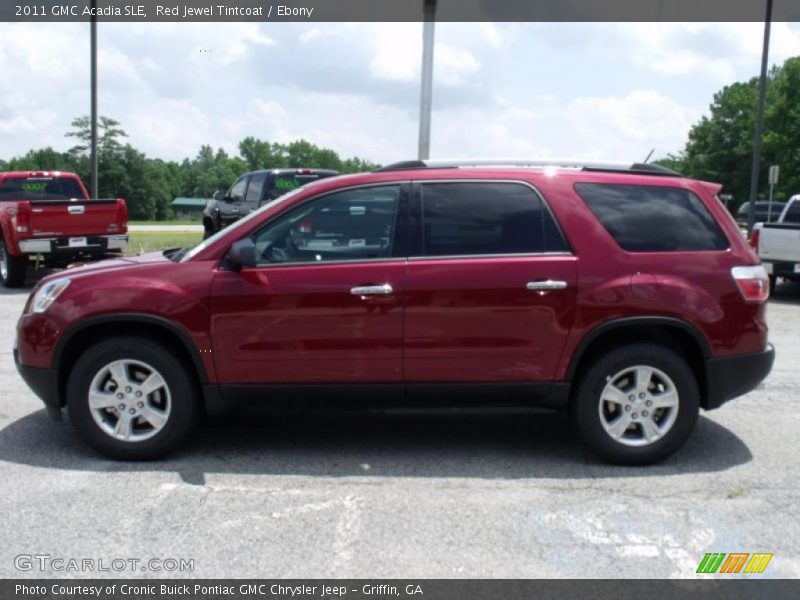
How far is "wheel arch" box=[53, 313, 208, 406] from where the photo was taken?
16.1ft

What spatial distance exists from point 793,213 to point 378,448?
12.7m

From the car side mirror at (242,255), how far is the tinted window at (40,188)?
11.9m

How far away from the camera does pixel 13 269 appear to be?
13.4m

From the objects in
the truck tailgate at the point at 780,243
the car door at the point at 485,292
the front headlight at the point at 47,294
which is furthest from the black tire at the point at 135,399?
the truck tailgate at the point at 780,243

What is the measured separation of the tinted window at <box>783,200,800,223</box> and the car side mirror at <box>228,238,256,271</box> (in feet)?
43.2

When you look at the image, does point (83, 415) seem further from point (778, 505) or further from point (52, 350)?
point (778, 505)

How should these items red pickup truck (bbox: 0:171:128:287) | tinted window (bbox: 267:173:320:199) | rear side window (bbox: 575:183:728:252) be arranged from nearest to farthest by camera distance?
rear side window (bbox: 575:183:728:252)
red pickup truck (bbox: 0:171:128:287)
tinted window (bbox: 267:173:320:199)

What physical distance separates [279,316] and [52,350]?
4.54 ft

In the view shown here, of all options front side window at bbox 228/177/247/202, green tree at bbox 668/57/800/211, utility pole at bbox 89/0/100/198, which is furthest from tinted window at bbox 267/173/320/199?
green tree at bbox 668/57/800/211

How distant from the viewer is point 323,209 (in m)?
5.05

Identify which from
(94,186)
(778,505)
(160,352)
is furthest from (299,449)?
(94,186)
